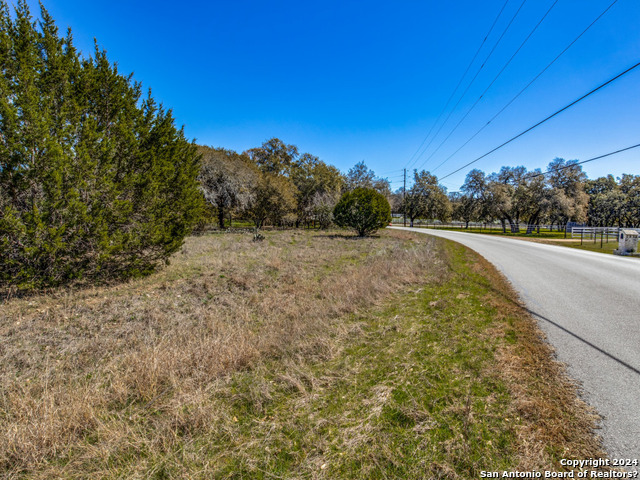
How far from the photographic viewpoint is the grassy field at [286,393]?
211 centimetres

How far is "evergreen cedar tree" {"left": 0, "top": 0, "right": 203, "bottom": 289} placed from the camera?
5.68 m

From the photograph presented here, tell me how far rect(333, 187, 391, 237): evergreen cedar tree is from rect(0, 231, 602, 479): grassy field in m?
17.0

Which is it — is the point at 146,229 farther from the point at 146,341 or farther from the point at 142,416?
the point at 142,416

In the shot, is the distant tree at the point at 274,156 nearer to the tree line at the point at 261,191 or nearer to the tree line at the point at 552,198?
the tree line at the point at 261,191

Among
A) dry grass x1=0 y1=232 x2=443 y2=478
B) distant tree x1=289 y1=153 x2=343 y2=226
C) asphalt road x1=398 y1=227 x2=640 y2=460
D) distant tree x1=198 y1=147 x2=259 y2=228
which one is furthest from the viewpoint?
distant tree x1=289 y1=153 x2=343 y2=226

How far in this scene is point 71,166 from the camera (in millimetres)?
6215

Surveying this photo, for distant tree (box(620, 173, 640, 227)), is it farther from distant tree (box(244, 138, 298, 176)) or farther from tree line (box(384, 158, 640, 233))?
distant tree (box(244, 138, 298, 176))

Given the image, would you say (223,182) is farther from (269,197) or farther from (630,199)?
(630,199)

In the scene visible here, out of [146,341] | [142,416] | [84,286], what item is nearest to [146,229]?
[84,286]

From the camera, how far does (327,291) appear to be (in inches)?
279

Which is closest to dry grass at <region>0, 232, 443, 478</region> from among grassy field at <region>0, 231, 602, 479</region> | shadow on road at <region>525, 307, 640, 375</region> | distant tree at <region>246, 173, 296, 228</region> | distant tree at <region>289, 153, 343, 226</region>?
grassy field at <region>0, 231, 602, 479</region>

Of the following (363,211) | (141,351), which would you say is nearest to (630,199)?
(363,211)

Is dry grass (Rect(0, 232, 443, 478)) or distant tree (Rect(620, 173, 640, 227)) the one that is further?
distant tree (Rect(620, 173, 640, 227))

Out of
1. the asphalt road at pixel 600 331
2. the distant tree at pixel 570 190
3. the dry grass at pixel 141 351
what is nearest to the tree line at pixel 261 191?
the dry grass at pixel 141 351
